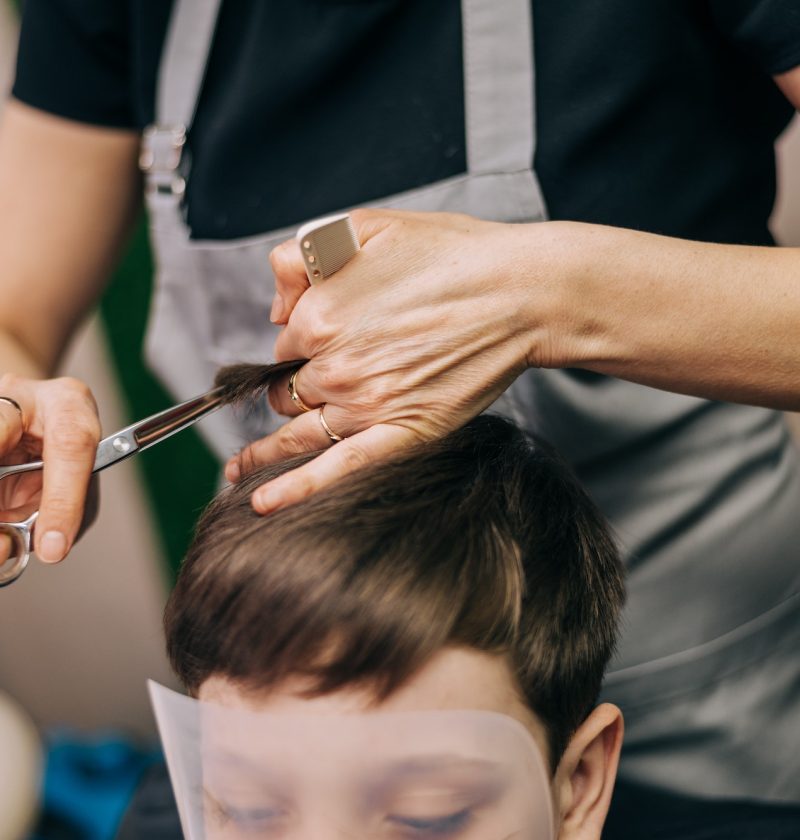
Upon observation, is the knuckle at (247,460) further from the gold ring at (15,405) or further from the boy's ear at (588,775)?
the boy's ear at (588,775)

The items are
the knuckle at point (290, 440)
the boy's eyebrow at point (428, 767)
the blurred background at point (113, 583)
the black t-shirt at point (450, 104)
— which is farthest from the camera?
the blurred background at point (113, 583)

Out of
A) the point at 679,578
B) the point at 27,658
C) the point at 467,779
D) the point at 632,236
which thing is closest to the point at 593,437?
the point at 679,578

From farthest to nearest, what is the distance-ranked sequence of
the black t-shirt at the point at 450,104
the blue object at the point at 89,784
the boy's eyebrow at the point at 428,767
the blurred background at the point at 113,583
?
the blurred background at the point at 113,583
the blue object at the point at 89,784
the black t-shirt at the point at 450,104
the boy's eyebrow at the point at 428,767

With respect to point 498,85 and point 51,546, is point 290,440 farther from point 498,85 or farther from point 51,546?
point 498,85

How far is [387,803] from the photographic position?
66 centimetres

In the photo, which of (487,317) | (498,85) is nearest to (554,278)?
(487,317)

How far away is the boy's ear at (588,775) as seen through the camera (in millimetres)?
757

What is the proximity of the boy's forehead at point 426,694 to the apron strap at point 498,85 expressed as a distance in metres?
0.46

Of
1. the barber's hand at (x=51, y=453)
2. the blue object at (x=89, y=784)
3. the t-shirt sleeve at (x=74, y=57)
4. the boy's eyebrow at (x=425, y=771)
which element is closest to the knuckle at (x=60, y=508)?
the barber's hand at (x=51, y=453)

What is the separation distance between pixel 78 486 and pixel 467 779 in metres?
0.37

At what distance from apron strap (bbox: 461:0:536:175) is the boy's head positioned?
280 mm

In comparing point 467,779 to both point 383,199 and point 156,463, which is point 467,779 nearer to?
point 383,199

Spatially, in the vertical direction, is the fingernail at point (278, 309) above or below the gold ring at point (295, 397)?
above

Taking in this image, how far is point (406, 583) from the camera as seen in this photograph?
0.68 meters
